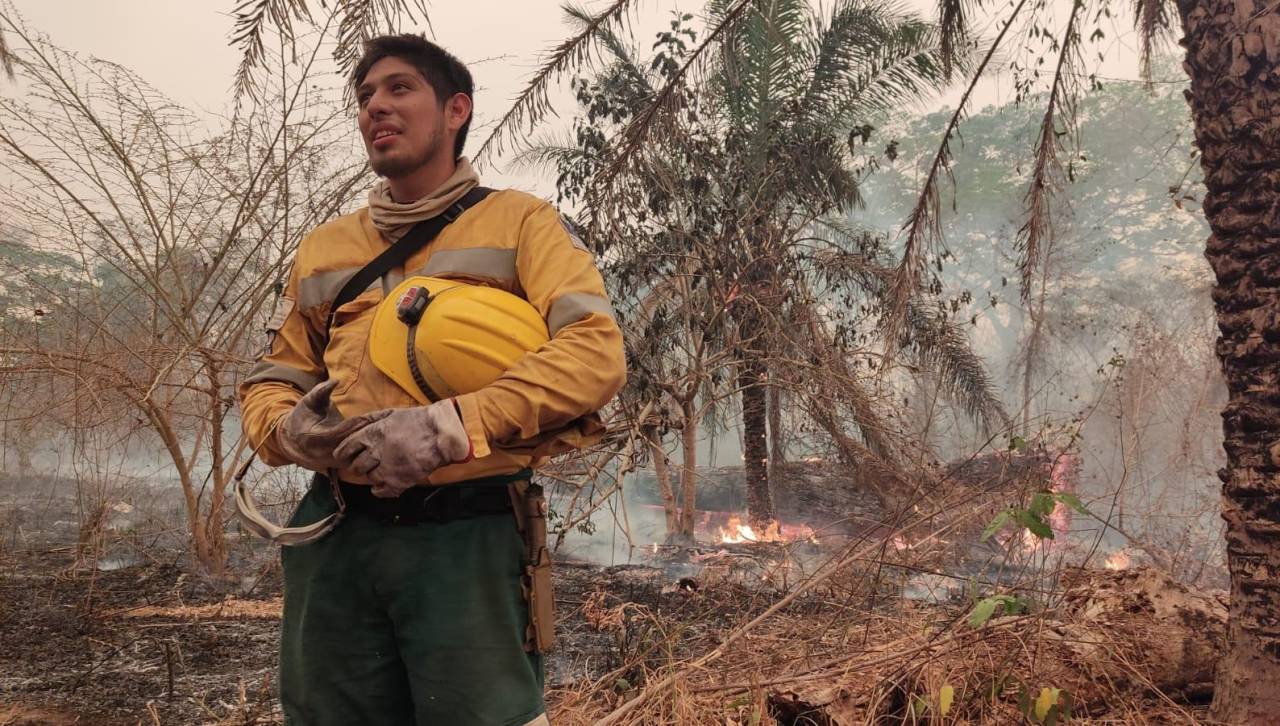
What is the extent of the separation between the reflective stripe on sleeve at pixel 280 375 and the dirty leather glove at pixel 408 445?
45 cm

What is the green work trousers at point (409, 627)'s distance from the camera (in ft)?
4.87

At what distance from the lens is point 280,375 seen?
5.67ft

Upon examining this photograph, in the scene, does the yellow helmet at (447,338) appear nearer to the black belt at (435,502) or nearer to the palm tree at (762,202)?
the black belt at (435,502)

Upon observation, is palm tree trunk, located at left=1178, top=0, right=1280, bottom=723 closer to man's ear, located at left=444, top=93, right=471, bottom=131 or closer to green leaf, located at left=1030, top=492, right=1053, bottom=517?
green leaf, located at left=1030, top=492, right=1053, bottom=517

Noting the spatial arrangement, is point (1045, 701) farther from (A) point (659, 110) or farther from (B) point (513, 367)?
(A) point (659, 110)

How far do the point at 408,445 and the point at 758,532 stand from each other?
1172cm

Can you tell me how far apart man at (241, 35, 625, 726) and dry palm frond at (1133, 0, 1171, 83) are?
13.1 feet

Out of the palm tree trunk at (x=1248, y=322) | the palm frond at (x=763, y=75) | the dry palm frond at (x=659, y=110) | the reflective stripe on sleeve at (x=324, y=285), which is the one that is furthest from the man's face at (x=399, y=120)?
the palm frond at (x=763, y=75)

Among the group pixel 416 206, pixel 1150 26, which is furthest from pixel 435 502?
pixel 1150 26

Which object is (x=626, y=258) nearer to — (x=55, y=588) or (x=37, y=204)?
(x=37, y=204)

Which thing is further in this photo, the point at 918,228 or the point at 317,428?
the point at 918,228

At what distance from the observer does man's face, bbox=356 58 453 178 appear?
167cm

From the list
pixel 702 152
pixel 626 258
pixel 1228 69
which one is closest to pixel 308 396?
pixel 1228 69

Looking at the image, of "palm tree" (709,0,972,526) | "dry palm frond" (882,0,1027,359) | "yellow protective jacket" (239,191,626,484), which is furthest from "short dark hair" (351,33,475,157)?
"palm tree" (709,0,972,526)
